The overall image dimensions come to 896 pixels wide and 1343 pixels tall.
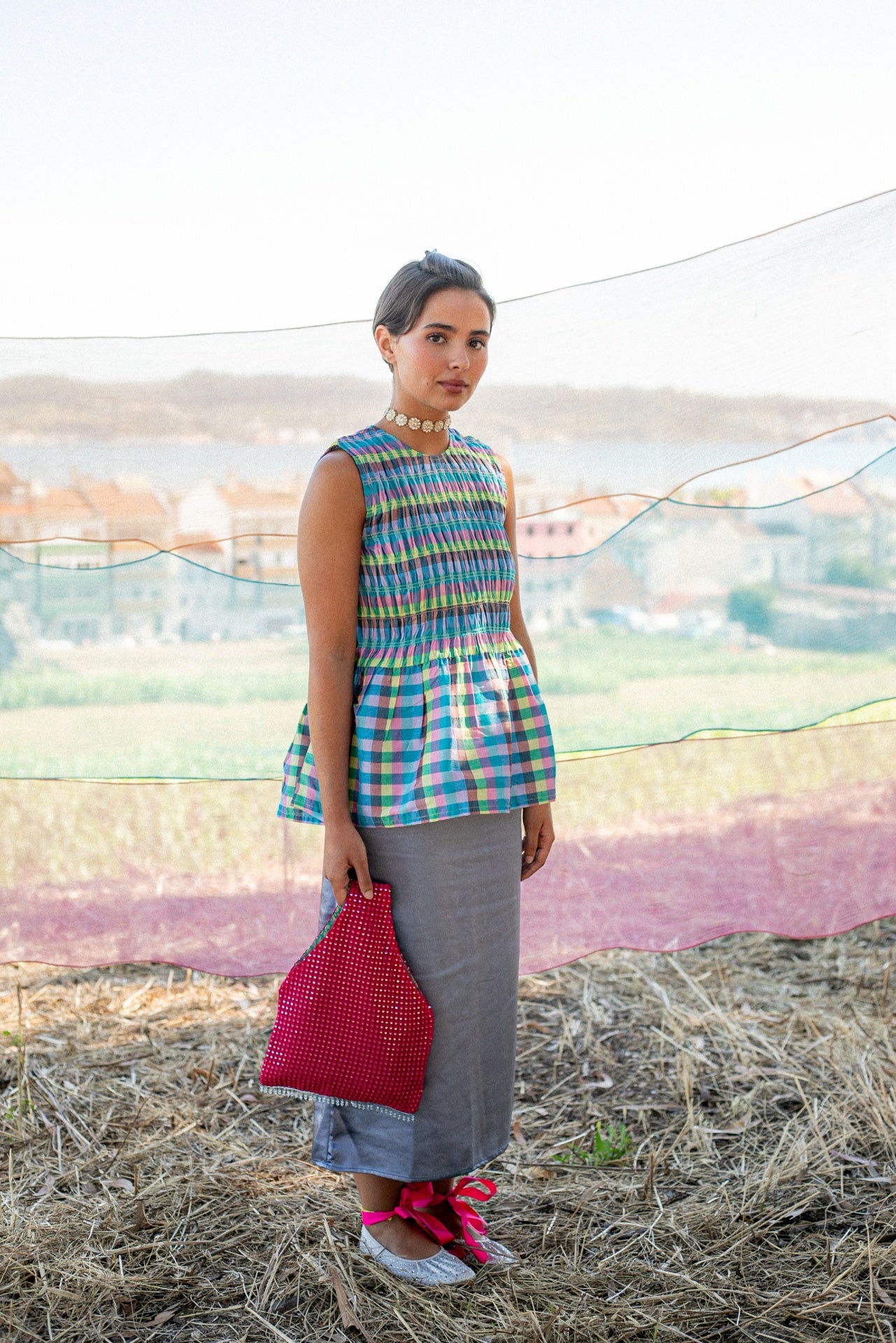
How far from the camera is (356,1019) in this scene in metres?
1.54

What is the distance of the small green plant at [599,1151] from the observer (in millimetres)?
2023

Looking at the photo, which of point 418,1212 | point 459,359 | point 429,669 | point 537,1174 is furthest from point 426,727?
point 537,1174

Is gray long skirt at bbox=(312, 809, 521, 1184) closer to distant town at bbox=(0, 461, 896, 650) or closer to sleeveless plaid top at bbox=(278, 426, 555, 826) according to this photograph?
sleeveless plaid top at bbox=(278, 426, 555, 826)

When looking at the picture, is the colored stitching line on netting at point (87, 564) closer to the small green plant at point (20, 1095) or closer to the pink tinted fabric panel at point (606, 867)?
the pink tinted fabric panel at point (606, 867)

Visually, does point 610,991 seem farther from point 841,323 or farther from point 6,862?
point 841,323

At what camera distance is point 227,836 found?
2469 millimetres

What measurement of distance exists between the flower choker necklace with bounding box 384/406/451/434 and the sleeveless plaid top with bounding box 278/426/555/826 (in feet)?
0.10

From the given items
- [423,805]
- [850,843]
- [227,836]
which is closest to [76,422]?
[227,836]

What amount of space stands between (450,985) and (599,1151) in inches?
27.1

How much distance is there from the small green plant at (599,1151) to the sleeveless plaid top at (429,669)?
84 centimetres

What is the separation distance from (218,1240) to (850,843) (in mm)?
1575

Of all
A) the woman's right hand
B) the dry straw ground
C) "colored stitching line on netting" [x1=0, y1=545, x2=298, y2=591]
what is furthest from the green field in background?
the woman's right hand

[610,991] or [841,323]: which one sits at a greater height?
[841,323]

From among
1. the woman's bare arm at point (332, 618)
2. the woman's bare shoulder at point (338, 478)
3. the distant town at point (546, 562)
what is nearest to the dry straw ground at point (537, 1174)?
the woman's bare arm at point (332, 618)
